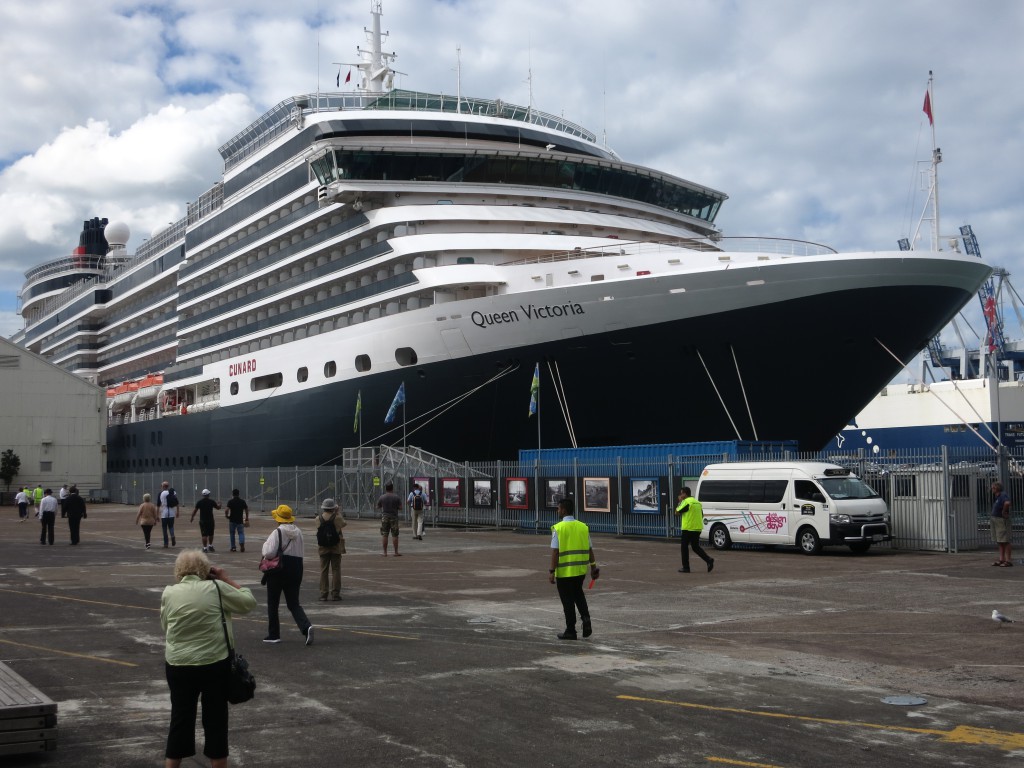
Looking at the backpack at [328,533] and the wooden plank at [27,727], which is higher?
the backpack at [328,533]

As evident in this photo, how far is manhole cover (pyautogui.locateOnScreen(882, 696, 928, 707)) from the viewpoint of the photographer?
718 centimetres

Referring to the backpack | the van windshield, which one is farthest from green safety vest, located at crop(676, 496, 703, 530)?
the backpack

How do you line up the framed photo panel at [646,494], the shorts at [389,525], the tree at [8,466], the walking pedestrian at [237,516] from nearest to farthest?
1. the shorts at [389,525]
2. the walking pedestrian at [237,516]
3. the framed photo panel at [646,494]
4. the tree at [8,466]

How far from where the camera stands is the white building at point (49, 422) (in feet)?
161

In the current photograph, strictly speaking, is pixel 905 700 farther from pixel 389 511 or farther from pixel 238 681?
pixel 389 511

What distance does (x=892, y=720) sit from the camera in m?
6.74

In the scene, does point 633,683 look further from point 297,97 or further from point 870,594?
point 297,97

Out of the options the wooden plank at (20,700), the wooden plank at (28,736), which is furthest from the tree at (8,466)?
the wooden plank at (28,736)

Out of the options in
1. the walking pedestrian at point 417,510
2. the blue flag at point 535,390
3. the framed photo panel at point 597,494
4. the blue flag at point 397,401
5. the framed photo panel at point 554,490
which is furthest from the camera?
the blue flag at point 397,401

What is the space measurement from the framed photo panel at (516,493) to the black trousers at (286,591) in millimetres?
16607

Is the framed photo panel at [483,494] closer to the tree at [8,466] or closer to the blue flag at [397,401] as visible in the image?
the blue flag at [397,401]

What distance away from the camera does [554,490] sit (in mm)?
25734

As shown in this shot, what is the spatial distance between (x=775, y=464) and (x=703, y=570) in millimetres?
3765

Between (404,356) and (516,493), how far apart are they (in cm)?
586
